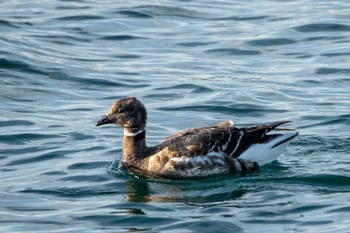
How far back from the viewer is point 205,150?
15.3m

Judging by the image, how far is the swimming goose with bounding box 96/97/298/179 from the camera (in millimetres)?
15297

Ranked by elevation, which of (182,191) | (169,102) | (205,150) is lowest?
(182,191)

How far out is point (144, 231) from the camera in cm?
1288

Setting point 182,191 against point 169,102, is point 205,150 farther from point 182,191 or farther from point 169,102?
point 169,102

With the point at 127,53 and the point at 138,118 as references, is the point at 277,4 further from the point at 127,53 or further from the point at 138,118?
the point at 138,118

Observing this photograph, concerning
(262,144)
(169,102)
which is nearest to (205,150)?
(262,144)

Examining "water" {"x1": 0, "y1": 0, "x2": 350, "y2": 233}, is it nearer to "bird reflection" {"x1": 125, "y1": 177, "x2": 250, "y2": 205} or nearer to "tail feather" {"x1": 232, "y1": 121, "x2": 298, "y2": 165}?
"bird reflection" {"x1": 125, "y1": 177, "x2": 250, "y2": 205}

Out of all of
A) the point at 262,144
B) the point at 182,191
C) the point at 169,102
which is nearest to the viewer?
the point at 182,191

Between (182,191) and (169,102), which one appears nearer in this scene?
(182,191)

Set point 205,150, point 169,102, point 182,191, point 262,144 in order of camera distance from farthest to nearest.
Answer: point 169,102
point 262,144
point 205,150
point 182,191

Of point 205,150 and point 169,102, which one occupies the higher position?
point 205,150

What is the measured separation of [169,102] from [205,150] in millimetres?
4807

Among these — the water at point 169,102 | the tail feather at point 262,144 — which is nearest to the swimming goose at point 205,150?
the tail feather at point 262,144

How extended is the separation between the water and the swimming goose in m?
0.22
